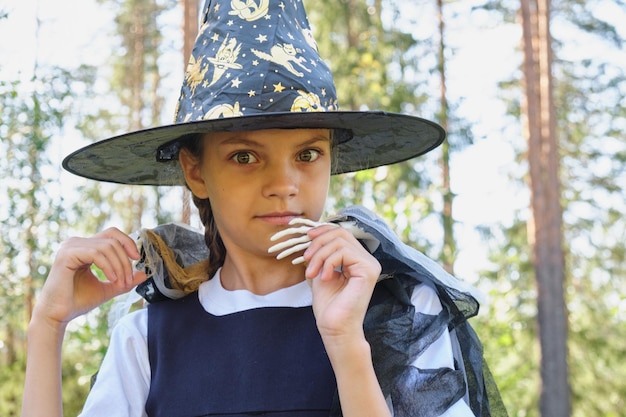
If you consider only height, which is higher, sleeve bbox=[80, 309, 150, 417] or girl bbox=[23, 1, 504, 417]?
girl bbox=[23, 1, 504, 417]

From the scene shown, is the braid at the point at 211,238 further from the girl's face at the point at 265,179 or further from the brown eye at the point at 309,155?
the brown eye at the point at 309,155

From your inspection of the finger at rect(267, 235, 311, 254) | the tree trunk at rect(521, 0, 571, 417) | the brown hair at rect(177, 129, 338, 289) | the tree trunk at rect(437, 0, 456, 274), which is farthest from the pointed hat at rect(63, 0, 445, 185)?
the tree trunk at rect(521, 0, 571, 417)

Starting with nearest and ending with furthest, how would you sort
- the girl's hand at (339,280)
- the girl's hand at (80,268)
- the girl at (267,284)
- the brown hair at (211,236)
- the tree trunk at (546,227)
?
the girl's hand at (339,280), the girl at (267,284), the girl's hand at (80,268), the brown hair at (211,236), the tree trunk at (546,227)

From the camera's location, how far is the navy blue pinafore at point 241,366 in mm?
2107

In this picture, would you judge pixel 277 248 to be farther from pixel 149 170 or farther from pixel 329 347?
pixel 149 170

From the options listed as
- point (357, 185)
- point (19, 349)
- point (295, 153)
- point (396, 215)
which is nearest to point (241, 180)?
point (295, 153)

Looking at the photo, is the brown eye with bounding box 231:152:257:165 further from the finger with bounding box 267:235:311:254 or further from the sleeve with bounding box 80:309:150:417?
the sleeve with bounding box 80:309:150:417

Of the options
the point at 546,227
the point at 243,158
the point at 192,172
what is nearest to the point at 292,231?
the point at 243,158

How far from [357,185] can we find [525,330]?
7722 millimetres

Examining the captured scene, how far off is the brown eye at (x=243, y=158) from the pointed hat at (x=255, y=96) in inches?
3.1

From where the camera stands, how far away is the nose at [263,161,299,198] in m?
2.07

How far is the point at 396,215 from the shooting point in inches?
230

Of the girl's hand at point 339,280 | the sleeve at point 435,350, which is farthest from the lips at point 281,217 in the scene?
the sleeve at point 435,350

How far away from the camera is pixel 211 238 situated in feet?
8.36
